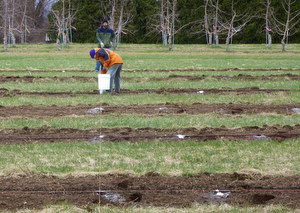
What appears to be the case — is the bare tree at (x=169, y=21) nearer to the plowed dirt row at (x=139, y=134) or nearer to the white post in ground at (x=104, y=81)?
the white post in ground at (x=104, y=81)

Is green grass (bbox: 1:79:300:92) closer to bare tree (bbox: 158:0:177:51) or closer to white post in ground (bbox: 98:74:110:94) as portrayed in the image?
white post in ground (bbox: 98:74:110:94)

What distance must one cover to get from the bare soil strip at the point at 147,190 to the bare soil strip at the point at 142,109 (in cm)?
438

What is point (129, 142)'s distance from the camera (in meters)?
7.86

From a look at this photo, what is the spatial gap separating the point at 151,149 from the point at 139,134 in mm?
1022

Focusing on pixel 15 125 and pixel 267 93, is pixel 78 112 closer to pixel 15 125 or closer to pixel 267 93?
pixel 15 125

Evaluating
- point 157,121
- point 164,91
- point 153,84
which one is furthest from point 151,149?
point 153,84

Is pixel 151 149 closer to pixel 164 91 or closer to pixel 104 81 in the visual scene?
pixel 104 81

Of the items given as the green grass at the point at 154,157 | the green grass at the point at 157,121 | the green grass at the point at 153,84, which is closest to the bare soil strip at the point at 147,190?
the green grass at the point at 154,157

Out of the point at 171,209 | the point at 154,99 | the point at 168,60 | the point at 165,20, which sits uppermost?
the point at 165,20

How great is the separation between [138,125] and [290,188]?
3971 mm

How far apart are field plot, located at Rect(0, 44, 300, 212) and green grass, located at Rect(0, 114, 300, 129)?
19 mm

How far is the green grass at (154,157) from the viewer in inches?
254

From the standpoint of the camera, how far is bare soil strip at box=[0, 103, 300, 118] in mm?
10477

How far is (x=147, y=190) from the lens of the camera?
18.4 feet
